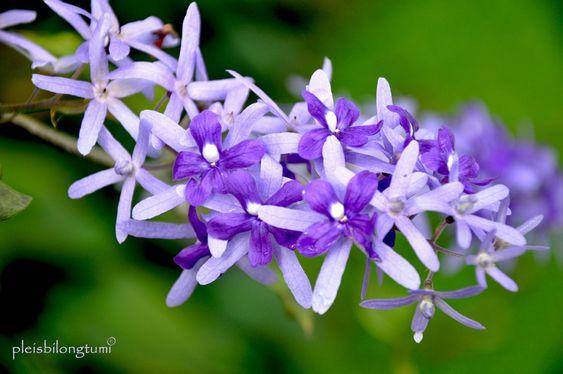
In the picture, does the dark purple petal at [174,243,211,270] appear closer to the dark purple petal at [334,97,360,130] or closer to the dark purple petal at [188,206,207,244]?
the dark purple petal at [188,206,207,244]

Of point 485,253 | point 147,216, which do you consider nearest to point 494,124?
point 485,253

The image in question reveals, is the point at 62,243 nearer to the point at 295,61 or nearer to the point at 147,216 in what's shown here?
the point at 147,216

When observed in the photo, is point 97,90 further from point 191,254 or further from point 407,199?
point 407,199

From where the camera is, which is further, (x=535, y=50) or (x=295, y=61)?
(x=535, y=50)

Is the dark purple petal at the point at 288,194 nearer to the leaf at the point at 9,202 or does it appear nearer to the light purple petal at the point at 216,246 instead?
the light purple petal at the point at 216,246

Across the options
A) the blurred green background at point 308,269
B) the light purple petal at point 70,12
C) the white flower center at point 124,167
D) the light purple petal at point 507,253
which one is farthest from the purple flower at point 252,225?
the blurred green background at point 308,269

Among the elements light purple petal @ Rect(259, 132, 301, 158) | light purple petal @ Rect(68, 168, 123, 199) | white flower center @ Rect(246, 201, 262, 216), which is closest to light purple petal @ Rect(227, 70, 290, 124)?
light purple petal @ Rect(259, 132, 301, 158)

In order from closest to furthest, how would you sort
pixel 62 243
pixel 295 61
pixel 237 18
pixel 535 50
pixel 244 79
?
pixel 244 79, pixel 62 243, pixel 237 18, pixel 295 61, pixel 535 50

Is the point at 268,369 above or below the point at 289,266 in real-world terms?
below

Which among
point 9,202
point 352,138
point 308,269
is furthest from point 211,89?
point 308,269
